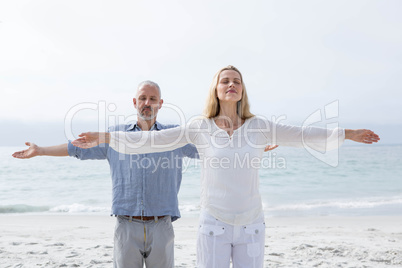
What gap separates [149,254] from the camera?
9.83 ft

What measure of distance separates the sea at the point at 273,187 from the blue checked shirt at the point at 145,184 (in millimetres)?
7142

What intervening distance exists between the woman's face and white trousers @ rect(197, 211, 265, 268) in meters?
0.79

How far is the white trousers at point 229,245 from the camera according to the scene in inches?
93.9

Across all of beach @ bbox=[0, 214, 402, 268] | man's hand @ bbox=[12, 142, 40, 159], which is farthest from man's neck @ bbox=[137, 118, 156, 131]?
beach @ bbox=[0, 214, 402, 268]

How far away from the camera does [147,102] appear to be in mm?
3090

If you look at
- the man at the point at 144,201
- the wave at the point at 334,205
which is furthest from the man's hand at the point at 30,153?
the wave at the point at 334,205

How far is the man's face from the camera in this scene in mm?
3102

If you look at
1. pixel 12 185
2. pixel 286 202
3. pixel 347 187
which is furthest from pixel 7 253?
pixel 347 187

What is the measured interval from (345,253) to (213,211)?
12.8 ft

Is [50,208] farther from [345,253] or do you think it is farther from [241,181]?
[241,181]

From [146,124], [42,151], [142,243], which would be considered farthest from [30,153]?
[142,243]

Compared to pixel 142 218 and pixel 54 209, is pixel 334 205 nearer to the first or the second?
pixel 54 209

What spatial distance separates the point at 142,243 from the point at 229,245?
2.84 feet

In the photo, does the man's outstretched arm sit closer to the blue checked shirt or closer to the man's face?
the blue checked shirt
